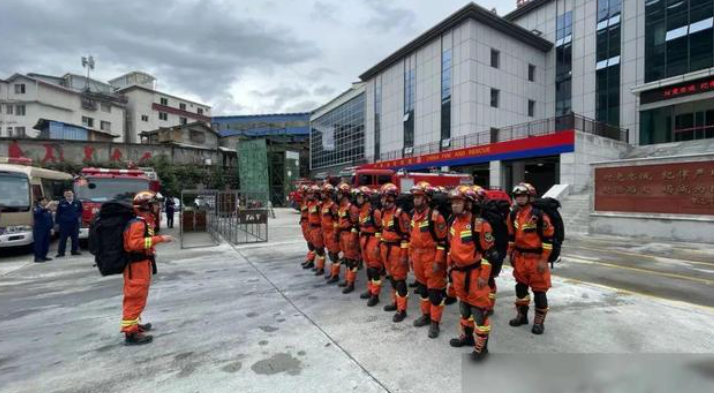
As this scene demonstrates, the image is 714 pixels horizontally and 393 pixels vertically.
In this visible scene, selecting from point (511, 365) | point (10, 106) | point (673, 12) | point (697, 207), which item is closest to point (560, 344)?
point (511, 365)

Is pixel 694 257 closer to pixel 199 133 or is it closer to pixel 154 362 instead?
pixel 154 362

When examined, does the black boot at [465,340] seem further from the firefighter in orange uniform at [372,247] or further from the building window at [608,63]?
the building window at [608,63]

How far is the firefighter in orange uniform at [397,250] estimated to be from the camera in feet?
15.3

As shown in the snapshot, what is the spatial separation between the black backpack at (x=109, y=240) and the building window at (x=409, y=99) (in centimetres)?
3154

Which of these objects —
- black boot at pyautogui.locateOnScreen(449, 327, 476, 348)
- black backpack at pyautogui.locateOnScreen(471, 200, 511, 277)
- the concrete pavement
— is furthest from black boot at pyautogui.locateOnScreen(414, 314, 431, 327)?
black backpack at pyautogui.locateOnScreen(471, 200, 511, 277)

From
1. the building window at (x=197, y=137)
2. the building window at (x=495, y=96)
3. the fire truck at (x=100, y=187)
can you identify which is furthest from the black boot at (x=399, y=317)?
the building window at (x=197, y=137)

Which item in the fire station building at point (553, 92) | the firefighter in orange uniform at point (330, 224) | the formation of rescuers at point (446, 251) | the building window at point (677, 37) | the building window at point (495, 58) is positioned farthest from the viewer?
the building window at point (495, 58)

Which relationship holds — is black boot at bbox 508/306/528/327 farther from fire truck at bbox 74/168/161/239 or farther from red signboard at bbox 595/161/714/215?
red signboard at bbox 595/161/714/215

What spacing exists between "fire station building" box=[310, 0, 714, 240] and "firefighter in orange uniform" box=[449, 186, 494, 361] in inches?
520

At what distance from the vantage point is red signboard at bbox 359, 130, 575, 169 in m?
19.9

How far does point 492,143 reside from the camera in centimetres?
2416

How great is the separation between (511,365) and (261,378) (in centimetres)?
233

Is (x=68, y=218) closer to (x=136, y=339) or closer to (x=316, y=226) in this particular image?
(x=316, y=226)

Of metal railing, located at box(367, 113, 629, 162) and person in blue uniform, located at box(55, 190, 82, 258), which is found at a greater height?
metal railing, located at box(367, 113, 629, 162)
